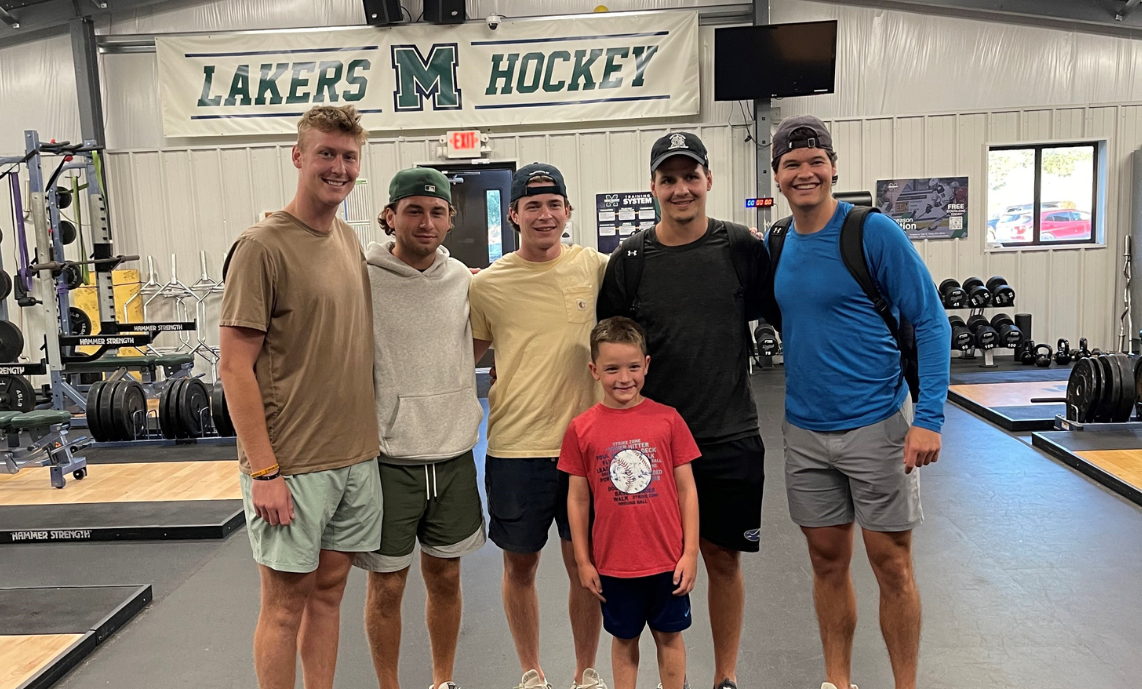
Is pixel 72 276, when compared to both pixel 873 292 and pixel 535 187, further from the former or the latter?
pixel 873 292

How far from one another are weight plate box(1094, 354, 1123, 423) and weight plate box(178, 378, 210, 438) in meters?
6.63

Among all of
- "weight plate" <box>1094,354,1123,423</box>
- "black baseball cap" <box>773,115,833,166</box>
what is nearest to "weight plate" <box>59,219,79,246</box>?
"black baseball cap" <box>773,115,833,166</box>

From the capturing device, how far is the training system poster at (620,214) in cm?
868

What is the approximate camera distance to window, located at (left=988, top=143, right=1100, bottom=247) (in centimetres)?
870

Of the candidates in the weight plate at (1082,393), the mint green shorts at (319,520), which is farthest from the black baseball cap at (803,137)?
the weight plate at (1082,393)

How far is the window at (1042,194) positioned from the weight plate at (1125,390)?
420cm

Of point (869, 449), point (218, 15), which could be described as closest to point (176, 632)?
point (869, 449)

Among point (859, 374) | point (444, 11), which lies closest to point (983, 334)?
point (444, 11)

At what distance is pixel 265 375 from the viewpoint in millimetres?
1823

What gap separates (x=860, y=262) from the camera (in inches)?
76.5

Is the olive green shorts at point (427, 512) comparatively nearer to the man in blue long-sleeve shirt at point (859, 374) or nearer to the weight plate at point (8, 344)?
the man in blue long-sleeve shirt at point (859, 374)

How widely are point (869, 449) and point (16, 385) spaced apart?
6.61 meters

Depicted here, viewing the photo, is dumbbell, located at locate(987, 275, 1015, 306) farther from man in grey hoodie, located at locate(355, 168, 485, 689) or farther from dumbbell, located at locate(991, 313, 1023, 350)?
man in grey hoodie, located at locate(355, 168, 485, 689)

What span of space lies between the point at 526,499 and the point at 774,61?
22.7 ft
